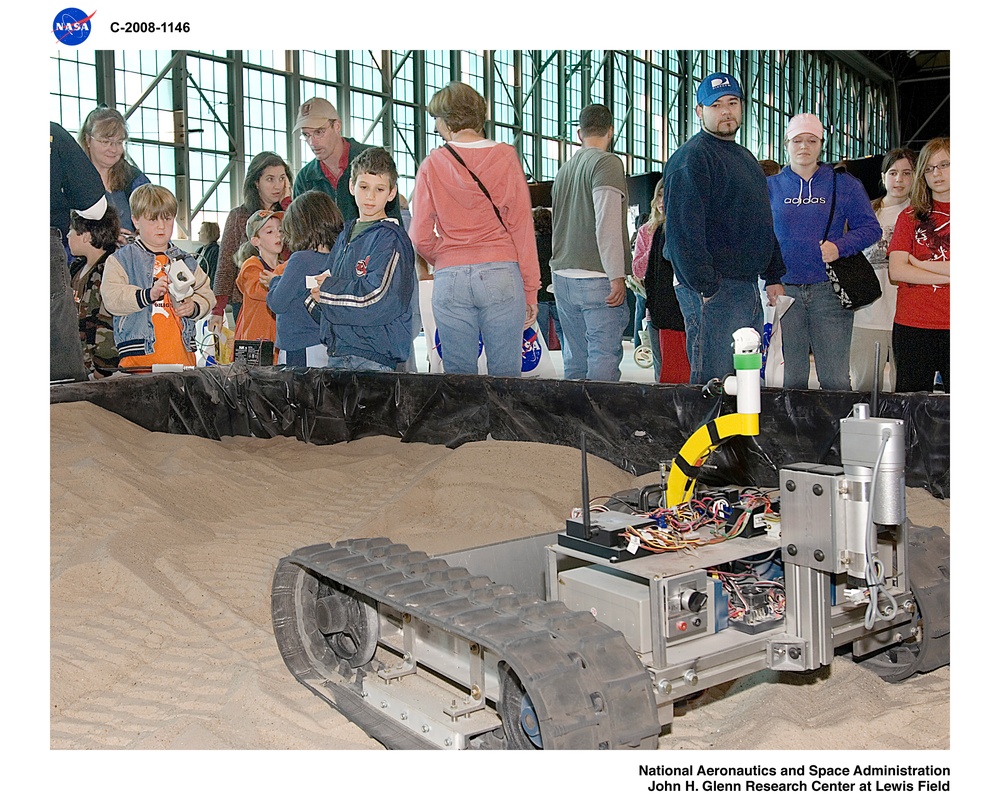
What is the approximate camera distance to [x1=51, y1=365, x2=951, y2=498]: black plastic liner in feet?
14.4

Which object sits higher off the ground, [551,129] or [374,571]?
[551,129]

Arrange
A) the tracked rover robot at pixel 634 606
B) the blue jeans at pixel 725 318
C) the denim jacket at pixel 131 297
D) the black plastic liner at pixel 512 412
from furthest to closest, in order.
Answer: the denim jacket at pixel 131 297, the blue jeans at pixel 725 318, the black plastic liner at pixel 512 412, the tracked rover robot at pixel 634 606

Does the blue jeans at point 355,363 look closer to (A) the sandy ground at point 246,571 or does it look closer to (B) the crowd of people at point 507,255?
(B) the crowd of people at point 507,255

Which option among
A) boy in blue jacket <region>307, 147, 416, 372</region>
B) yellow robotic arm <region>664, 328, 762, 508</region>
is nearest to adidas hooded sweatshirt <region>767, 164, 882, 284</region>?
boy in blue jacket <region>307, 147, 416, 372</region>

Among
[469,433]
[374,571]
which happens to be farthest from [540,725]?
[469,433]

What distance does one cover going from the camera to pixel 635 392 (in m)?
5.08

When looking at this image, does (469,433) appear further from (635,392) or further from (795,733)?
Answer: (795,733)

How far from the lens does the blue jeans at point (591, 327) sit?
6719mm

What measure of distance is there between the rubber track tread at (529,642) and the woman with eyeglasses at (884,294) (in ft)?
12.0

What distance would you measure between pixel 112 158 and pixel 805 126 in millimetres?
5451

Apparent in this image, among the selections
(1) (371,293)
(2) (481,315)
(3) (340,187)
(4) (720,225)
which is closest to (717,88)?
(4) (720,225)

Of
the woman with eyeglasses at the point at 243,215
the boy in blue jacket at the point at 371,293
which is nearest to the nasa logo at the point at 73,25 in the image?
the boy in blue jacket at the point at 371,293

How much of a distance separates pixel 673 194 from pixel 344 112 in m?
7.16

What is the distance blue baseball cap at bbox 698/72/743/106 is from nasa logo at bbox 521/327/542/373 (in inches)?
81.8
